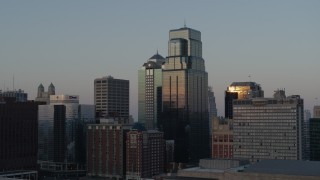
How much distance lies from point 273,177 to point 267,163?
1495 centimetres

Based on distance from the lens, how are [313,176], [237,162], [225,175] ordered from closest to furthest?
1. [313,176]
2. [225,175]
3. [237,162]

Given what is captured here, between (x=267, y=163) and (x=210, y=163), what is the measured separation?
23.2 m

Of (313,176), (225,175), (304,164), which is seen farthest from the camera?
(304,164)

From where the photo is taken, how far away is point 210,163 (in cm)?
14425

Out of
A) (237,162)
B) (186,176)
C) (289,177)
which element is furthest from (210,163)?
(289,177)

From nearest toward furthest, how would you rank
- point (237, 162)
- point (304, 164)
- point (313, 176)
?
point (313, 176) < point (304, 164) < point (237, 162)

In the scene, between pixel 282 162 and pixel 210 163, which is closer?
pixel 282 162

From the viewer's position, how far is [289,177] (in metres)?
108

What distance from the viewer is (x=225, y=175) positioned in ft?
382

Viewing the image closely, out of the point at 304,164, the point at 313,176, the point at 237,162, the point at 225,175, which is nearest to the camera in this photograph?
the point at 313,176

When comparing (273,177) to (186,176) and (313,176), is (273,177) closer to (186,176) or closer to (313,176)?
(313,176)

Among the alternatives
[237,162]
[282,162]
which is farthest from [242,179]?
[237,162]

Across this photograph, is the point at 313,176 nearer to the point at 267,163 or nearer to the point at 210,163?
the point at 267,163

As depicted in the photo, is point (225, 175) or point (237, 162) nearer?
point (225, 175)
